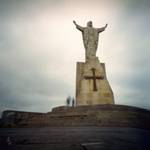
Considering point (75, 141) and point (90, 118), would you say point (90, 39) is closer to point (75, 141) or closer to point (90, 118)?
point (90, 118)

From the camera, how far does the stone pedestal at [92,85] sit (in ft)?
48.3

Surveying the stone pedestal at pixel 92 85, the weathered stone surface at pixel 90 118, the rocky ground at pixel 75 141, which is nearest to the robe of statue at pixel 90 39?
the stone pedestal at pixel 92 85

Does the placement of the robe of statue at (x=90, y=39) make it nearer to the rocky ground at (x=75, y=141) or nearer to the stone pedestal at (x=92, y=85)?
the stone pedestal at (x=92, y=85)

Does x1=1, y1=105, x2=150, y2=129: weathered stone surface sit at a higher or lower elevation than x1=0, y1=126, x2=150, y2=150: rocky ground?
higher

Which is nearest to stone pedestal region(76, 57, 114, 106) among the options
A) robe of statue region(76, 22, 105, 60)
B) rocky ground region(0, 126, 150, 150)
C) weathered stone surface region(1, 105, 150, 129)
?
robe of statue region(76, 22, 105, 60)

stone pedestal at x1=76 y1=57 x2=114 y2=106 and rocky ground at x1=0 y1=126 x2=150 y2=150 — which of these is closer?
rocky ground at x1=0 y1=126 x2=150 y2=150

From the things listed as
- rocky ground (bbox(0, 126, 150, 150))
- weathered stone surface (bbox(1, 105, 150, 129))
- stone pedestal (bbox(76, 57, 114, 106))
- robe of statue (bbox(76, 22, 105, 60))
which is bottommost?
rocky ground (bbox(0, 126, 150, 150))

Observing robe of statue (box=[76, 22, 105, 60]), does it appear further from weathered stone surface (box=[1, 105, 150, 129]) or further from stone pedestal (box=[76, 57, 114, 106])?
weathered stone surface (box=[1, 105, 150, 129])

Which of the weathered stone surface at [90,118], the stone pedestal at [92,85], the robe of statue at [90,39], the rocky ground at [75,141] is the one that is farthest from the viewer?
the robe of statue at [90,39]

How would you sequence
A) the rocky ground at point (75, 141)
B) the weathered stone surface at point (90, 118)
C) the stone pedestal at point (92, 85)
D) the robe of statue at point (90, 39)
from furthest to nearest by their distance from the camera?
the robe of statue at point (90, 39)
the stone pedestal at point (92, 85)
the weathered stone surface at point (90, 118)
the rocky ground at point (75, 141)

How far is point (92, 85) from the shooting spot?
1502 cm

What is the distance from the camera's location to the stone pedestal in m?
14.7

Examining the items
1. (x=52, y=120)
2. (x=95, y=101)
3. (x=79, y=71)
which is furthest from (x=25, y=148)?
(x=79, y=71)

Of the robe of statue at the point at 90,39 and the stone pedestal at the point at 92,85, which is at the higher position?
the robe of statue at the point at 90,39
